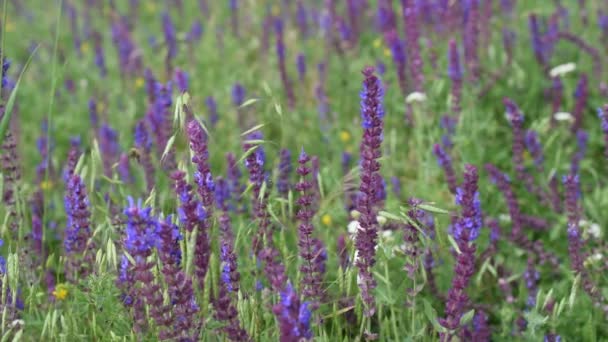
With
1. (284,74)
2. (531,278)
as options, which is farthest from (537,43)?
(531,278)

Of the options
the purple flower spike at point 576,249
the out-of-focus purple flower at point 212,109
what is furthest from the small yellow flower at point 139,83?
the purple flower spike at point 576,249

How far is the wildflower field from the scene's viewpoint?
237 cm

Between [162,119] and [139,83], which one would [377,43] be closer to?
[139,83]

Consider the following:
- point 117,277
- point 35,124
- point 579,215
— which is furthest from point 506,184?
point 35,124

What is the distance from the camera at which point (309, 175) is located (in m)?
3.76

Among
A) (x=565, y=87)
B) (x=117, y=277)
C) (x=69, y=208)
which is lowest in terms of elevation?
(x=117, y=277)

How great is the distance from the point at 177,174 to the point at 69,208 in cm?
76

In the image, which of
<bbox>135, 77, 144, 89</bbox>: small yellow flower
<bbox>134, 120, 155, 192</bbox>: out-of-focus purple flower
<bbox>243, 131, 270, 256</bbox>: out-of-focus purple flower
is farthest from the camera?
<bbox>135, 77, 144, 89</bbox>: small yellow flower

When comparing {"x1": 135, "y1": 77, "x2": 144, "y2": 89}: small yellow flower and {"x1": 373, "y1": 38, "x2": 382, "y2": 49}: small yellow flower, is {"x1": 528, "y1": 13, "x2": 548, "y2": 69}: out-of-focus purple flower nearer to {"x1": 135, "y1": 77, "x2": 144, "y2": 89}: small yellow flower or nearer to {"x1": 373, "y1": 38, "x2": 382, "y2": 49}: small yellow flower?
{"x1": 373, "y1": 38, "x2": 382, "y2": 49}: small yellow flower

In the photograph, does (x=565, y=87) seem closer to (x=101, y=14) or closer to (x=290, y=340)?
(x=290, y=340)

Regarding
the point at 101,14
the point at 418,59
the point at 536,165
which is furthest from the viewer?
the point at 101,14

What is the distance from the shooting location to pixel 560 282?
11.0 ft

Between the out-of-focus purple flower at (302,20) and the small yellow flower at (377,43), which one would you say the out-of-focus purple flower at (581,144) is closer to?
the small yellow flower at (377,43)

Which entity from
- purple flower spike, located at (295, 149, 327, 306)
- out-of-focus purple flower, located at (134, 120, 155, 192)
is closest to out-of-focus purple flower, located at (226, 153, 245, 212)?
out-of-focus purple flower, located at (134, 120, 155, 192)
